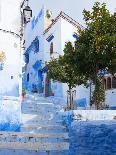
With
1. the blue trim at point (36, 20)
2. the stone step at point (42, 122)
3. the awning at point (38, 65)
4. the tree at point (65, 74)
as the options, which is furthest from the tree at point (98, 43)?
the blue trim at point (36, 20)

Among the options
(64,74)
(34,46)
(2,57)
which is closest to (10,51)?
(2,57)

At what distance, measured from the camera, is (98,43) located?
1817 centimetres

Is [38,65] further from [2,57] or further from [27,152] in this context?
[27,152]

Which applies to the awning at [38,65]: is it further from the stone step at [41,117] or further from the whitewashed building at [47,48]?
the stone step at [41,117]

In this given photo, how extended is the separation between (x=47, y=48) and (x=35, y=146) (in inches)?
875

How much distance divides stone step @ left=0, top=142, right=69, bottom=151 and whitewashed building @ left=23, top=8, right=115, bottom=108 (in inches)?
542

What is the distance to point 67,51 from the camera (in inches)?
779

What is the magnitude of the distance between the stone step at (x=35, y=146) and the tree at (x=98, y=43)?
555 cm

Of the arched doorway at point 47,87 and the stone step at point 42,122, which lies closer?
the stone step at point 42,122

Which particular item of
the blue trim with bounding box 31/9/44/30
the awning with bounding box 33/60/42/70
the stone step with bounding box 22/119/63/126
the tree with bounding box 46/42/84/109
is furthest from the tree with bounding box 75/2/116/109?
the blue trim with bounding box 31/9/44/30

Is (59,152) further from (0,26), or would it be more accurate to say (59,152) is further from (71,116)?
(0,26)

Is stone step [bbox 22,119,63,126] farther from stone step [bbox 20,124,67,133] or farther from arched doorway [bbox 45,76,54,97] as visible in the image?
arched doorway [bbox 45,76,54,97]

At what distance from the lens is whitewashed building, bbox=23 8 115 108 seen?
101ft

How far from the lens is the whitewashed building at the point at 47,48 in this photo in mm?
30681
